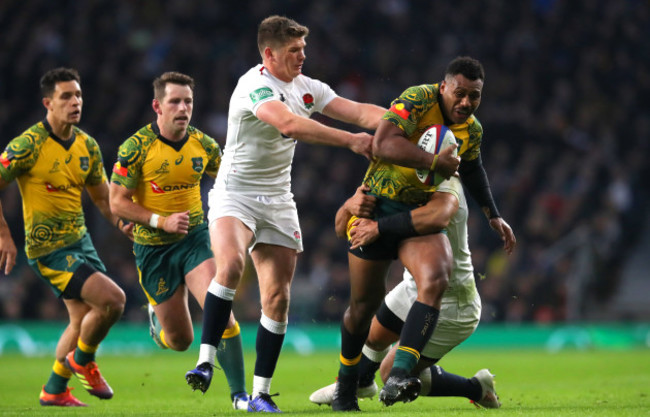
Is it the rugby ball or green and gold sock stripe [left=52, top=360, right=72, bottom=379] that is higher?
the rugby ball

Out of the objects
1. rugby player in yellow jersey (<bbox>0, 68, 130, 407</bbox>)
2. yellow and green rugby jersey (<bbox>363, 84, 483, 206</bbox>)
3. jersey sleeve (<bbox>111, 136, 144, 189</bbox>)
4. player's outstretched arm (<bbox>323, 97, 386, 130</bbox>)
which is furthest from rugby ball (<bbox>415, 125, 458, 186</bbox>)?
rugby player in yellow jersey (<bbox>0, 68, 130, 407</bbox>)

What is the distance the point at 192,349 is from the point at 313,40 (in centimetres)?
658

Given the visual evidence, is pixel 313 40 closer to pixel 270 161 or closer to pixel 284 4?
pixel 284 4

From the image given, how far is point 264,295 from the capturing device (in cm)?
642

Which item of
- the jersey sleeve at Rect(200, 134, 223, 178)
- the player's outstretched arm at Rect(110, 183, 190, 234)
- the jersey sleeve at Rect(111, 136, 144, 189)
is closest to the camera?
the player's outstretched arm at Rect(110, 183, 190, 234)

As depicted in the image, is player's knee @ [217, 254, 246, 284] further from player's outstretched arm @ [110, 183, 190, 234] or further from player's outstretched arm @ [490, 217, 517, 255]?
player's outstretched arm @ [490, 217, 517, 255]

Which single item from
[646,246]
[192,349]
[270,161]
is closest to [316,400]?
[270,161]

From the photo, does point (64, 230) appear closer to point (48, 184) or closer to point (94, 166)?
point (48, 184)

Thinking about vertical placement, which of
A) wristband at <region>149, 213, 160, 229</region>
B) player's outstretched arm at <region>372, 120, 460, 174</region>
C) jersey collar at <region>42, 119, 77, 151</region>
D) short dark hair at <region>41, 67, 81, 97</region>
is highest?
short dark hair at <region>41, 67, 81, 97</region>

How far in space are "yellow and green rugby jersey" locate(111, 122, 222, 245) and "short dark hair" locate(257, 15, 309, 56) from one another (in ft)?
4.53

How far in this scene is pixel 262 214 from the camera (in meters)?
6.47

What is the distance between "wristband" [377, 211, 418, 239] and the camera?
582cm

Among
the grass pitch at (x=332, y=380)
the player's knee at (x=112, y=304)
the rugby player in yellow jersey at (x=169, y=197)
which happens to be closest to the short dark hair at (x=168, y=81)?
the rugby player in yellow jersey at (x=169, y=197)

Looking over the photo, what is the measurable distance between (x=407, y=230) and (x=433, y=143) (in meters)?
0.56
